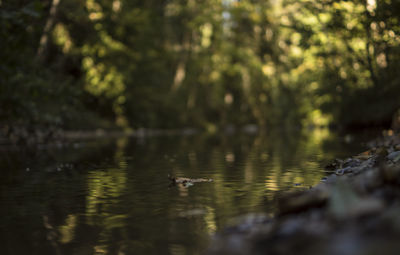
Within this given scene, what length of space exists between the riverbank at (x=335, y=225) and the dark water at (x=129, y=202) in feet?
3.45

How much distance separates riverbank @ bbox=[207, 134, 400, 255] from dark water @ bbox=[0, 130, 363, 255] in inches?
41.4

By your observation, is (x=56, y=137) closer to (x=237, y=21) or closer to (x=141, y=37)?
(x=141, y=37)

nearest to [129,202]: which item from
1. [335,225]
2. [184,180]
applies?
[184,180]

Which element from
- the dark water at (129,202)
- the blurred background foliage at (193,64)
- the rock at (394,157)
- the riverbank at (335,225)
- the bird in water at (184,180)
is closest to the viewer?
the riverbank at (335,225)

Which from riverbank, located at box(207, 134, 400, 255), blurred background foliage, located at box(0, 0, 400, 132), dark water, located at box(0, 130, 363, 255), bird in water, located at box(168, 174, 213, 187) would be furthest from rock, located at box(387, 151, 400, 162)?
blurred background foliage, located at box(0, 0, 400, 132)

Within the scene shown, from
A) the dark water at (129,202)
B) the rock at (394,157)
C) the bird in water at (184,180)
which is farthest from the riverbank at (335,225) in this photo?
the bird in water at (184,180)

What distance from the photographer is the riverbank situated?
446 cm

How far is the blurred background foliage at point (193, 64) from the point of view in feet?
85.9

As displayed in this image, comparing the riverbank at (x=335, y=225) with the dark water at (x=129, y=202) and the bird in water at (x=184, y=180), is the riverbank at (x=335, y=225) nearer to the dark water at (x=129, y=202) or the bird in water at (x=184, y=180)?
the dark water at (x=129, y=202)

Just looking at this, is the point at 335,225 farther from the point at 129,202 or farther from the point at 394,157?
the point at 394,157

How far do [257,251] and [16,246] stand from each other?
296cm

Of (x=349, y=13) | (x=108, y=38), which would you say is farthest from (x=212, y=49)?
(x=349, y=13)

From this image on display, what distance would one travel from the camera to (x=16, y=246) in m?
6.48

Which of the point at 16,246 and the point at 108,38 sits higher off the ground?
the point at 108,38
